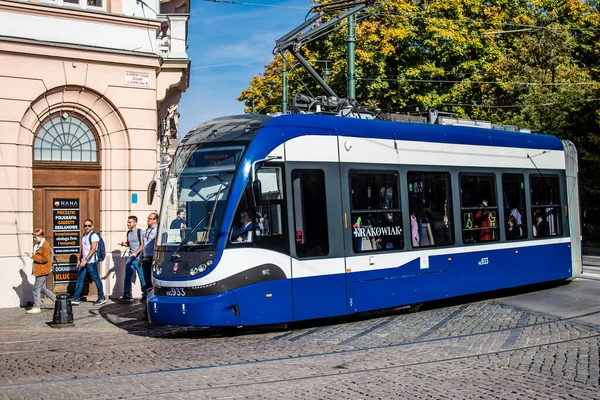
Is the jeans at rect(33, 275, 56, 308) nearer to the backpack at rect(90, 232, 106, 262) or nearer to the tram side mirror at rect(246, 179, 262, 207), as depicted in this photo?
the backpack at rect(90, 232, 106, 262)

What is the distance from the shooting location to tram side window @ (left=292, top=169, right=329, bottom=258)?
11164 millimetres

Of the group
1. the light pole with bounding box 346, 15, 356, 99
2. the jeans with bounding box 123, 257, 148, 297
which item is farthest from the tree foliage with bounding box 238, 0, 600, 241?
the jeans with bounding box 123, 257, 148, 297

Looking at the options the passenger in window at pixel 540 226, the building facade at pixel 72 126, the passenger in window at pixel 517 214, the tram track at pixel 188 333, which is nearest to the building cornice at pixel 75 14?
the building facade at pixel 72 126

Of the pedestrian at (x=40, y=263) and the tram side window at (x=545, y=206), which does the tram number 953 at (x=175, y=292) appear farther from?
the tram side window at (x=545, y=206)

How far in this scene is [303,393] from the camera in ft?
24.2

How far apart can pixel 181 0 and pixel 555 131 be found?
1656 cm

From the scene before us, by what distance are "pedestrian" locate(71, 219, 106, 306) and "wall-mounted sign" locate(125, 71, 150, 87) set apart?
10.9 feet

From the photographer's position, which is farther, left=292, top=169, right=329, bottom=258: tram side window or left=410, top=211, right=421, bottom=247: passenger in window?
left=410, top=211, right=421, bottom=247: passenger in window

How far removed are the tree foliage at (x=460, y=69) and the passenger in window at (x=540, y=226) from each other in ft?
55.2

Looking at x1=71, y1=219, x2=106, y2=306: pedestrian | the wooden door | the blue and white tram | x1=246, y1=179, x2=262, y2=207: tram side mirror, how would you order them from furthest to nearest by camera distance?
the wooden door < x1=71, y1=219, x2=106, y2=306: pedestrian < the blue and white tram < x1=246, y1=179, x2=262, y2=207: tram side mirror

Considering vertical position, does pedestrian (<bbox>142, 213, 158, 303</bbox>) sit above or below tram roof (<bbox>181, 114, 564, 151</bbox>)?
below

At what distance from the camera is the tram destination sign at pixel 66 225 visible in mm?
16234

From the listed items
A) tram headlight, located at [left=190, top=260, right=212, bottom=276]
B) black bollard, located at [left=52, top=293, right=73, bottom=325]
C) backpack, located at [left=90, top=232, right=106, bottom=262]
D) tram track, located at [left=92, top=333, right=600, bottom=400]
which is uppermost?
backpack, located at [left=90, top=232, right=106, bottom=262]

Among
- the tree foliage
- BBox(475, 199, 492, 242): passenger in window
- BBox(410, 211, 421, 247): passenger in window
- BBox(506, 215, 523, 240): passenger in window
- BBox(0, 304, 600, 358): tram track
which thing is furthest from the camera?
the tree foliage
